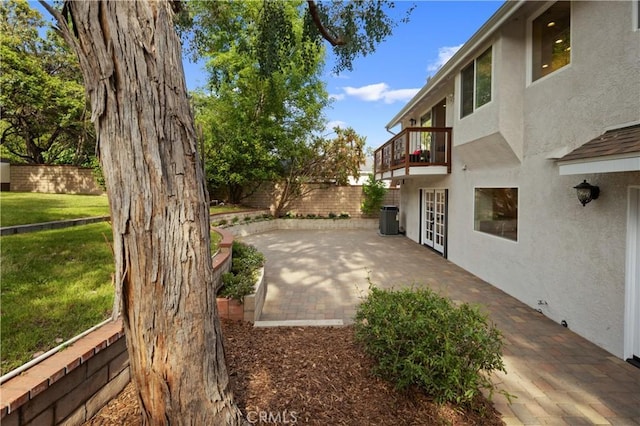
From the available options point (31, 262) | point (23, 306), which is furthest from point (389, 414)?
point (31, 262)

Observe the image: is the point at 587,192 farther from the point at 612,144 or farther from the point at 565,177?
the point at 612,144

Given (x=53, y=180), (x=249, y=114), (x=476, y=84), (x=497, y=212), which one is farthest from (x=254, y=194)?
(x=497, y=212)

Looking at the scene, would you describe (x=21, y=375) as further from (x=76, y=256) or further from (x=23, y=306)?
(x=76, y=256)

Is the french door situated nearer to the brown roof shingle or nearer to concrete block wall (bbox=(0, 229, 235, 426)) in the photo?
the brown roof shingle

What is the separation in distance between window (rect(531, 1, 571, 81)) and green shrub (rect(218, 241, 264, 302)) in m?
5.89

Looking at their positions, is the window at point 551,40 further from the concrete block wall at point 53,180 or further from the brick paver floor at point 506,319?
the concrete block wall at point 53,180

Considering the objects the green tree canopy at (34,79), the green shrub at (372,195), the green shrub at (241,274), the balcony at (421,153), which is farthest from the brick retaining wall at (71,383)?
the green tree canopy at (34,79)

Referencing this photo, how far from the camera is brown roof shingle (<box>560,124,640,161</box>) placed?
326cm

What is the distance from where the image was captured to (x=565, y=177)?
4.59 m

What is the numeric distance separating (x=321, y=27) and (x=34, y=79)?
17.0 m

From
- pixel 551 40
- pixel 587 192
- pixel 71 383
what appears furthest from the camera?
pixel 551 40

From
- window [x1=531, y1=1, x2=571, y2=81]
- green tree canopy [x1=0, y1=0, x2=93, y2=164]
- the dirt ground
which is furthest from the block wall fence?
the dirt ground

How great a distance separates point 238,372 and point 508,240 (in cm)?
560

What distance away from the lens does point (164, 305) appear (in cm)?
172
